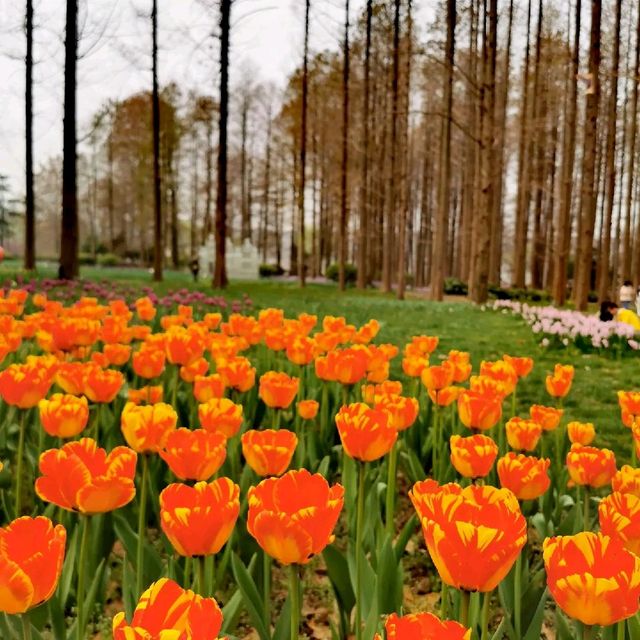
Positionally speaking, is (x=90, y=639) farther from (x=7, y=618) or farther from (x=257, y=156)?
(x=257, y=156)

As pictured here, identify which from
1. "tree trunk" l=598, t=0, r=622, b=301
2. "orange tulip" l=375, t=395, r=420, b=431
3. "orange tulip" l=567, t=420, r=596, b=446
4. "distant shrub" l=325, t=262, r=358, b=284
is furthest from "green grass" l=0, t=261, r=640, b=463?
"distant shrub" l=325, t=262, r=358, b=284

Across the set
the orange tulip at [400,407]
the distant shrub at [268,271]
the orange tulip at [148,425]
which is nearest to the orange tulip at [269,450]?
the orange tulip at [148,425]

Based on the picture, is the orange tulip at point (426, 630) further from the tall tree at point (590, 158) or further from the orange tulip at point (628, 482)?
the tall tree at point (590, 158)

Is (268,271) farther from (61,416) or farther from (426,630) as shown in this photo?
(426,630)

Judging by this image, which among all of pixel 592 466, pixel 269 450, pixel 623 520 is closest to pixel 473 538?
pixel 623 520

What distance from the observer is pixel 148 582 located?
73.8 inches

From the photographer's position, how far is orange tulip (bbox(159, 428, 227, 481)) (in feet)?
5.29

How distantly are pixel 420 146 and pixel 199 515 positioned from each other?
3585 centimetres

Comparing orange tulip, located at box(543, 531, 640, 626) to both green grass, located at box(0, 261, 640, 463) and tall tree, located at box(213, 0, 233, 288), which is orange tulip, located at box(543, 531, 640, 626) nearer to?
green grass, located at box(0, 261, 640, 463)

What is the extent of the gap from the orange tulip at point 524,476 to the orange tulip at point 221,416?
0.82 meters

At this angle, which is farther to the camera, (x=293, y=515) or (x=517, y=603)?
(x=517, y=603)

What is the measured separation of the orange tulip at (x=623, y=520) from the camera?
A: 4.01 ft

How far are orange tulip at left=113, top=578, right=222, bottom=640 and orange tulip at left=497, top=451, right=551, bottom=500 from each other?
1.05 m

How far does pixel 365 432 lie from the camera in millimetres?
1663
